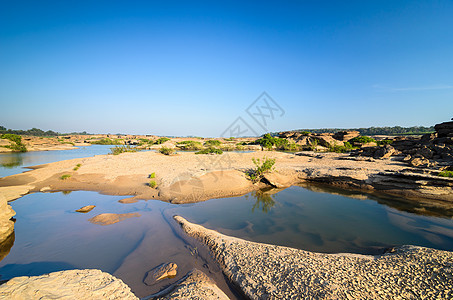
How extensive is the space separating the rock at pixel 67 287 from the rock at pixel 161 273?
3.01ft

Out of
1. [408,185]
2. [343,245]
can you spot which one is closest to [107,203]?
[343,245]

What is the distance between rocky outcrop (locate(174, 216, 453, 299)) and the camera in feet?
10.2

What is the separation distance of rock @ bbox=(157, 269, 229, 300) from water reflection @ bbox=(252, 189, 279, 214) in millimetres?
4813

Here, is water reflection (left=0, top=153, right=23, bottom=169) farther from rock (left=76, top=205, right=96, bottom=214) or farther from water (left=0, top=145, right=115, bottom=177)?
rock (left=76, top=205, right=96, bottom=214)

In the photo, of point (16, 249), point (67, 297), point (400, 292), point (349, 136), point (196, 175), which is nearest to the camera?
point (67, 297)

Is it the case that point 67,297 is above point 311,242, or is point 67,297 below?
above

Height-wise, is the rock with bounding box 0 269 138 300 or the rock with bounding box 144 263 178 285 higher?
the rock with bounding box 0 269 138 300

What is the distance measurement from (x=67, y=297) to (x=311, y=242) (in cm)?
592

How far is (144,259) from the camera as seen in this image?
4848 millimetres

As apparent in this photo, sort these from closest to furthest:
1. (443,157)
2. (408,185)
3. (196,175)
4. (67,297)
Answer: (67,297), (408,185), (196,175), (443,157)

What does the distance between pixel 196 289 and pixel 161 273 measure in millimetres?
1228

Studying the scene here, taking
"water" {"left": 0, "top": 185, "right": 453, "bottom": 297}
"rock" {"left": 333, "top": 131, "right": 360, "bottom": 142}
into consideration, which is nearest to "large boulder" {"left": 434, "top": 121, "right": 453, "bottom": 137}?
"water" {"left": 0, "top": 185, "right": 453, "bottom": 297}

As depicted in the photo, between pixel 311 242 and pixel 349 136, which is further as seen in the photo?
pixel 349 136

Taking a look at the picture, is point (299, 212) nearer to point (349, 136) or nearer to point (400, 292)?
point (400, 292)
